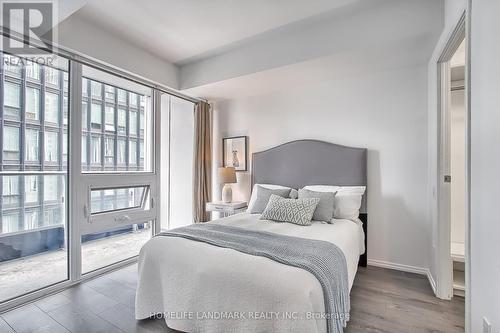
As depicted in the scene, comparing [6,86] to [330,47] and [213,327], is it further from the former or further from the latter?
[330,47]

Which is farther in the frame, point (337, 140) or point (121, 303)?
point (337, 140)

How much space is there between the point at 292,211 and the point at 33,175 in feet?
8.58

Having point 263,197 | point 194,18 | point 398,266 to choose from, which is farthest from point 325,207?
point 194,18

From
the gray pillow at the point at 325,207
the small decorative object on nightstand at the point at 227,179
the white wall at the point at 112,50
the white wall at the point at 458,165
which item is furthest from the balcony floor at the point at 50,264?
the white wall at the point at 458,165

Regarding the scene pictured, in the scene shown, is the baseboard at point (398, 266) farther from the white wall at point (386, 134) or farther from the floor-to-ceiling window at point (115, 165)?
the floor-to-ceiling window at point (115, 165)

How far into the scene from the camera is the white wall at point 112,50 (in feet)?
8.41

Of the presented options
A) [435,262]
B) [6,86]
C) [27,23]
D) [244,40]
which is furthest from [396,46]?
[6,86]

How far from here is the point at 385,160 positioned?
3.11m

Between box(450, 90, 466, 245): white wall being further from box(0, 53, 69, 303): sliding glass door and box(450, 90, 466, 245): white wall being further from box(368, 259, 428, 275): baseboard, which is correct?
box(0, 53, 69, 303): sliding glass door

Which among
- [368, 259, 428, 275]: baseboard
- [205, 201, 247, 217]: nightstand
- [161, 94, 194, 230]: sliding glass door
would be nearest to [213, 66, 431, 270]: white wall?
[368, 259, 428, 275]: baseboard

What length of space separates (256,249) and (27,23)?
9.42 feet
